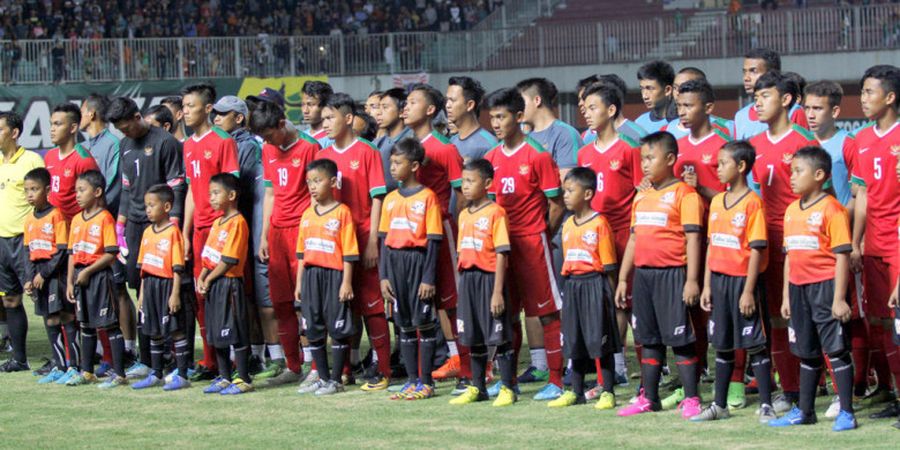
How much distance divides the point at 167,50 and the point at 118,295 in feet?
61.3

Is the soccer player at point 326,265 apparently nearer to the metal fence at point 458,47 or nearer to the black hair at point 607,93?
the black hair at point 607,93

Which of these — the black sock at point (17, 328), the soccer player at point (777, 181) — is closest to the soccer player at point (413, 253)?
the soccer player at point (777, 181)

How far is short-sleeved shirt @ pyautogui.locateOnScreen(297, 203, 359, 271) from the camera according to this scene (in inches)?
372

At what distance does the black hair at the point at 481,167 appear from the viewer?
29.2 ft

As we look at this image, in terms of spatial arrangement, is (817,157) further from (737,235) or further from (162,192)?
(162,192)

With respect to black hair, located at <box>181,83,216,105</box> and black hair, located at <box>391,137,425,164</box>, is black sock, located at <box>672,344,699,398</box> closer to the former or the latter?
black hair, located at <box>391,137,425,164</box>

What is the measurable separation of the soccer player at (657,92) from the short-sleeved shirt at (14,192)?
192 inches

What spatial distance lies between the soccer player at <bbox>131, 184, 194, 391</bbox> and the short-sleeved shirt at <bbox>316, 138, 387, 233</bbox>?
1220 mm

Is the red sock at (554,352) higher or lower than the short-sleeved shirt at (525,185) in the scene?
lower

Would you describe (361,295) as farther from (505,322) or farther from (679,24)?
(679,24)

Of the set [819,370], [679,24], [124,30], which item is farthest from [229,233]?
[124,30]

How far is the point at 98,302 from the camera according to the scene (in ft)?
33.9

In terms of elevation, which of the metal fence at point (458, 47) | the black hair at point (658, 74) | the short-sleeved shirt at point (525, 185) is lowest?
the short-sleeved shirt at point (525, 185)

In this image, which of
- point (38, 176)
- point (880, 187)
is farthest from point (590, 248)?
point (38, 176)
